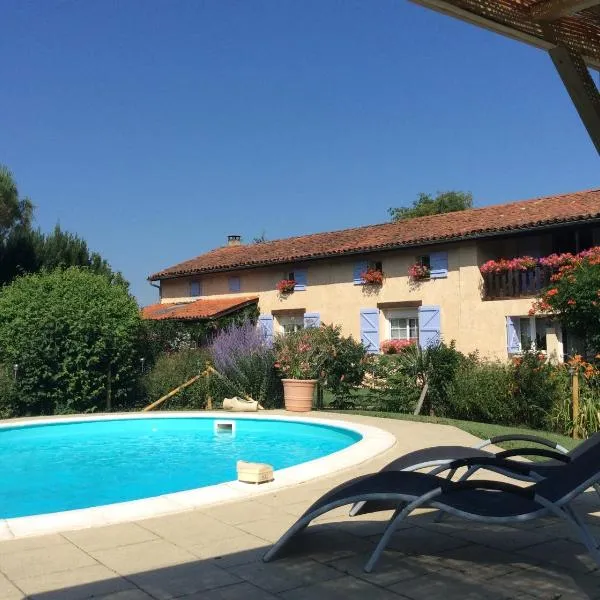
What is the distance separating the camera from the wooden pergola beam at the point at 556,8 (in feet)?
10.9

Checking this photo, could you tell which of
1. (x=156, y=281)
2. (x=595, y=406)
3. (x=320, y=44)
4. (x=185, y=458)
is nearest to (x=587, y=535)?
(x=595, y=406)

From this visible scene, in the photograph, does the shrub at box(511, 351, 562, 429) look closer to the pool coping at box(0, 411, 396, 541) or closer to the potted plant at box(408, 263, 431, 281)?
the pool coping at box(0, 411, 396, 541)

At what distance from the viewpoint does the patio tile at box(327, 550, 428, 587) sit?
11.9 feet

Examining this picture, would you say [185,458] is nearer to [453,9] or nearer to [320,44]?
[320,44]

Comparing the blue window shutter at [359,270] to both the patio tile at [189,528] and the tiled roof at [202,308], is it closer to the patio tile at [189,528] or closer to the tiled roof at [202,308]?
the tiled roof at [202,308]

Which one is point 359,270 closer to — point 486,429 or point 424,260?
point 424,260

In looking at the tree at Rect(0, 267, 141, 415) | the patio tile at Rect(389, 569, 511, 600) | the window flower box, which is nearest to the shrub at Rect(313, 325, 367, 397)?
the tree at Rect(0, 267, 141, 415)

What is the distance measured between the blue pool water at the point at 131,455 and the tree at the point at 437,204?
32851 mm

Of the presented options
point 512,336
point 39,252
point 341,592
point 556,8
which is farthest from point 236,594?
point 39,252

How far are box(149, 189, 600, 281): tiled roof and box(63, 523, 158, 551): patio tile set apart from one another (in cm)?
1426

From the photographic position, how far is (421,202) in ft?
148

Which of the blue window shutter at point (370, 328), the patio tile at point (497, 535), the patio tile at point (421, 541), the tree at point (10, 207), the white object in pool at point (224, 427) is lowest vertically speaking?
the white object in pool at point (224, 427)

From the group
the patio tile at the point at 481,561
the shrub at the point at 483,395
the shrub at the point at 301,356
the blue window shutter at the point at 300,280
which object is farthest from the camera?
the blue window shutter at the point at 300,280

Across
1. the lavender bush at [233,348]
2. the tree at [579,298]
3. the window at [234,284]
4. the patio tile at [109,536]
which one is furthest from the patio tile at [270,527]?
the window at [234,284]
